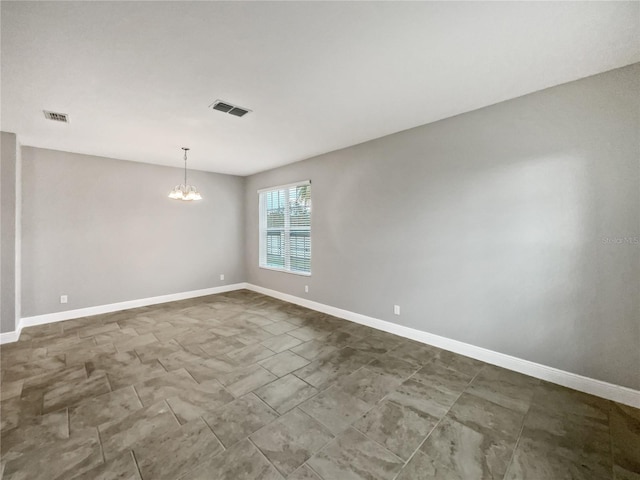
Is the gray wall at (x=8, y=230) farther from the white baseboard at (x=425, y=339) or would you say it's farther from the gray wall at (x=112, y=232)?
the gray wall at (x=112, y=232)

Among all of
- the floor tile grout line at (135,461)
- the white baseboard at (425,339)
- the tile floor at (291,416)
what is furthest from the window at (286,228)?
the floor tile grout line at (135,461)

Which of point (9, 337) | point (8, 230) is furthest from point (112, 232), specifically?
point (9, 337)

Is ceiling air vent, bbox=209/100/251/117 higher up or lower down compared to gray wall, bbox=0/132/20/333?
higher up

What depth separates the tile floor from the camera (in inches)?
61.7

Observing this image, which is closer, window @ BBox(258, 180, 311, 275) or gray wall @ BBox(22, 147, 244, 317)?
gray wall @ BBox(22, 147, 244, 317)

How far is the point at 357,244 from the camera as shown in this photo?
4031 mm

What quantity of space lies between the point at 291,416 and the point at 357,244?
100.0 inches

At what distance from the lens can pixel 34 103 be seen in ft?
A: 8.65

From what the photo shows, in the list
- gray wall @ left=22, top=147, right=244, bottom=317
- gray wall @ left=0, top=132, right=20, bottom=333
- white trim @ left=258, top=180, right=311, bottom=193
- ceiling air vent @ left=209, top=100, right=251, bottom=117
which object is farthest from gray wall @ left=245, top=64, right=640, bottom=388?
gray wall @ left=0, top=132, right=20, bottom=333

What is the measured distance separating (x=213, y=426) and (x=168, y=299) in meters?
4.11

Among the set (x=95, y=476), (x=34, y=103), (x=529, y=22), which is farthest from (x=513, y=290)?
(x=34, y=103)

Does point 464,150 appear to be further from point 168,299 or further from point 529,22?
point 168,299

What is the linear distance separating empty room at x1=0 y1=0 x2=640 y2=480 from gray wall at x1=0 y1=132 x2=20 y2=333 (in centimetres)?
3

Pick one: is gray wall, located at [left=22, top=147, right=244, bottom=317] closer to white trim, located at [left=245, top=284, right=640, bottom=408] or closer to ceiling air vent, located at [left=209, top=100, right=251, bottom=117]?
ceiling air vent, located at [left=209, top=100, right=251, bottom=117]
